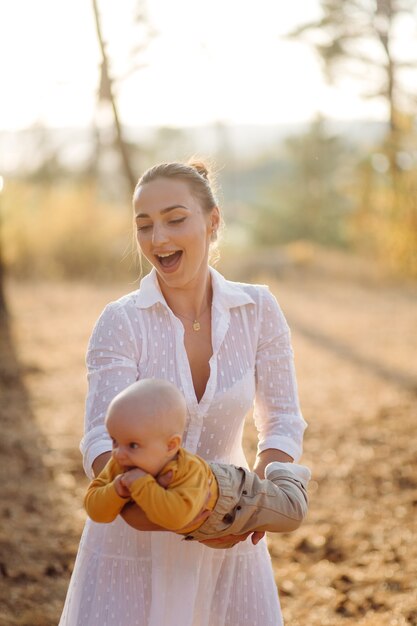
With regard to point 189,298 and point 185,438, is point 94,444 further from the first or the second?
point 189,298

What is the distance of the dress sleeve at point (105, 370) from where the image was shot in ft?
7.09

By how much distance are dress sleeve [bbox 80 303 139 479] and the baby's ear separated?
0.27 metres

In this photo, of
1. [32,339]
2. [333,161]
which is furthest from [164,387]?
[333,161]

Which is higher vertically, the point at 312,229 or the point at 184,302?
the point at 184,302

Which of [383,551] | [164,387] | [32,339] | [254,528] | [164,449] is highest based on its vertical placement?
[164,387]

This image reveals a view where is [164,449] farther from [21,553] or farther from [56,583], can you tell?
[21,553]

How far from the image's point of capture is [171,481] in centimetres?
190

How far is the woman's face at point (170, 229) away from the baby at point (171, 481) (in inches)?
18.7

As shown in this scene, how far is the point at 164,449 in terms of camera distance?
1.88 metres

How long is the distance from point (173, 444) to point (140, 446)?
0.24 ft

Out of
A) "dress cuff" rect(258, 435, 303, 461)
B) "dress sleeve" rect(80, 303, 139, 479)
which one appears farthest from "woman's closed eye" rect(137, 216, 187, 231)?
"dress cuff" rect(258, 435, 303, 461)

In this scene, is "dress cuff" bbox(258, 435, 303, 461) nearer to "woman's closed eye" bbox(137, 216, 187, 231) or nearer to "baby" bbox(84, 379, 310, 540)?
"baby" bbox(84, 379, 310, 540)

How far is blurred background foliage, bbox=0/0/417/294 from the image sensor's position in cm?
973

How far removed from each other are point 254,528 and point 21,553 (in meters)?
2.81
